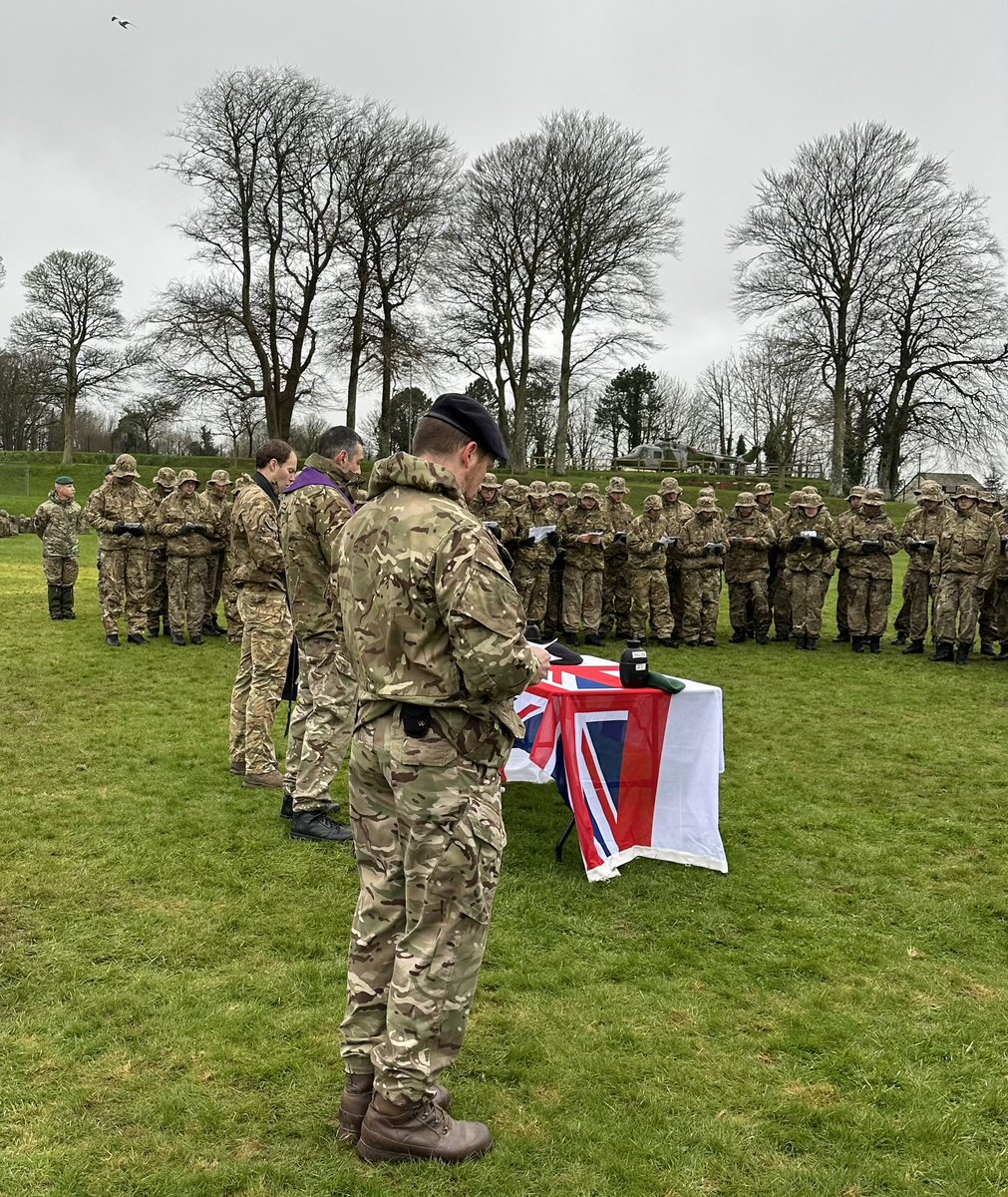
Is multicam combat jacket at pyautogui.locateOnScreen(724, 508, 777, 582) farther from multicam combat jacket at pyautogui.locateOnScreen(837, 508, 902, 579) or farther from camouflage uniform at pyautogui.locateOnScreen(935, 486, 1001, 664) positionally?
camouflage uniform at pyautogui.locateOnScreen(935, 486, 1001, 664)

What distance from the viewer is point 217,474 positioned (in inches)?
544

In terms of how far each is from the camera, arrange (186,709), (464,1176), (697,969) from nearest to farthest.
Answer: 1. (464,1176)
2. (697,969)
3. (186,709)

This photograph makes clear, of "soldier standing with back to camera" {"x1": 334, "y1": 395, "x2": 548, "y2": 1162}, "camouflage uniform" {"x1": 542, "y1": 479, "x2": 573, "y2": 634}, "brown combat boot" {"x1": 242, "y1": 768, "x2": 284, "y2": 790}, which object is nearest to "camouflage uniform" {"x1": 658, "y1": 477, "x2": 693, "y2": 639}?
"camouflage uniform" {"x1": 542, "y1": 479, "x2": 573, "y2": 634}

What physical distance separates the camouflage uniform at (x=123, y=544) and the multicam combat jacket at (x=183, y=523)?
0.27 metres

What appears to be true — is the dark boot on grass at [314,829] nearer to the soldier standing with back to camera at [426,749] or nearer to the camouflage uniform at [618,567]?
the soldier standing with back to camera at [426,749]

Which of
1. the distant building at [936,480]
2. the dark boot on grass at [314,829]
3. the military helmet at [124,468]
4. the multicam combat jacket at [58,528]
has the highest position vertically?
the distant building at [936,480]

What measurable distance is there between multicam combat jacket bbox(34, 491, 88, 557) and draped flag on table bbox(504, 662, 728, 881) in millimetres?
10761

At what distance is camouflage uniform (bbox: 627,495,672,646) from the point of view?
13961 millimetres

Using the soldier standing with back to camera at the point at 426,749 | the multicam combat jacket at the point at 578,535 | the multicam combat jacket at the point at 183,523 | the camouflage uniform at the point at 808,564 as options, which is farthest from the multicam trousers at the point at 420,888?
the camouflage uniform at the point at 808,564

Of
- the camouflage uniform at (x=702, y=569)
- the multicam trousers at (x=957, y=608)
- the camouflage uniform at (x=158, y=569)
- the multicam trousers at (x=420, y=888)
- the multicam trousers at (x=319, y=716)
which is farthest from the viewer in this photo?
the camouflage uniform at (x=702, y=569)

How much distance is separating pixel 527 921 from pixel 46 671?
799cm

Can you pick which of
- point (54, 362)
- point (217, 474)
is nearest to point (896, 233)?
point (217, 474)

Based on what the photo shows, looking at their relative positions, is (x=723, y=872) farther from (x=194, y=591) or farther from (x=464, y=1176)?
(x=194, y=591)

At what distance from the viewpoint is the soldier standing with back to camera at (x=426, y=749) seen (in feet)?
9.30
